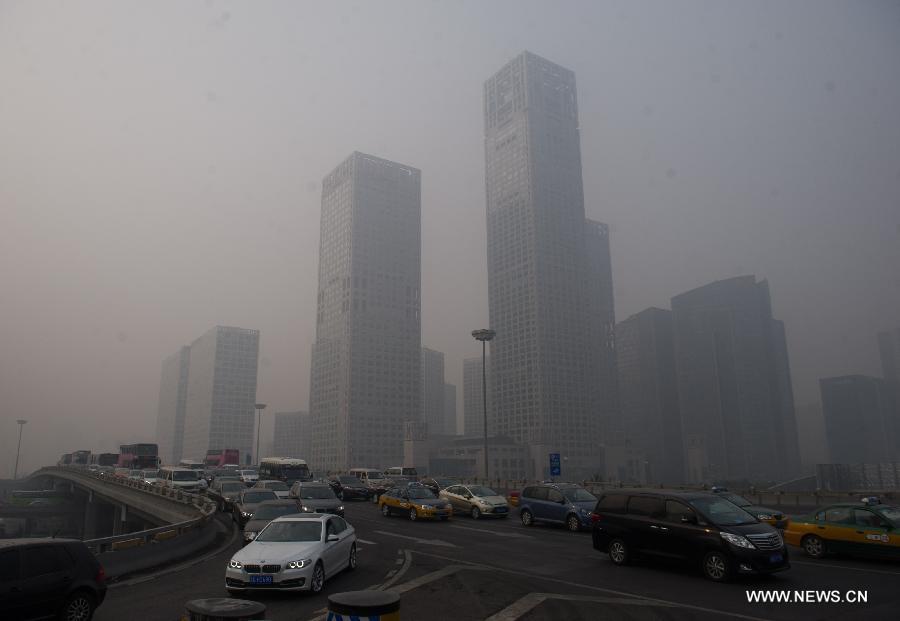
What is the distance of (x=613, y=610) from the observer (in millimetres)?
10156

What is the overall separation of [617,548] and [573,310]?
175 m

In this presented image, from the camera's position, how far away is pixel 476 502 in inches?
1073

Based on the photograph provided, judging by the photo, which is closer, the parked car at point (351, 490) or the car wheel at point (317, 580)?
the car wheel at point (317, 580)

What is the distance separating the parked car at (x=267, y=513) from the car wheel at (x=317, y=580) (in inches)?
213

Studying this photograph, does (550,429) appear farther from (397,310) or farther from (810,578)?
(810,578)

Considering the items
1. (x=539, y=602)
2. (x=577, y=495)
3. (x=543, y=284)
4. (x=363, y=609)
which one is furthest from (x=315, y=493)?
(x=543, y=284)

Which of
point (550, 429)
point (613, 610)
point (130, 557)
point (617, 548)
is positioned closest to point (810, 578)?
point (617, 548)

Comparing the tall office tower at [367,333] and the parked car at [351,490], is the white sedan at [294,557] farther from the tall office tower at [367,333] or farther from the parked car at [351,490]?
the tall office tower at [367,333]

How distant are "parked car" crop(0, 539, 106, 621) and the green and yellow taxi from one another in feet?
53.2

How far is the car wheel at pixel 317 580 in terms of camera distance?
11.7 meters

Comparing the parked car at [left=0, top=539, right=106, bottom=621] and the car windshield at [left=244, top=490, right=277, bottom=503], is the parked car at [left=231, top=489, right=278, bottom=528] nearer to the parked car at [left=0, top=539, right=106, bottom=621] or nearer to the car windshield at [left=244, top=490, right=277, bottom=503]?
the car windshield at [left=244, top=490, right=277, bottom=503]

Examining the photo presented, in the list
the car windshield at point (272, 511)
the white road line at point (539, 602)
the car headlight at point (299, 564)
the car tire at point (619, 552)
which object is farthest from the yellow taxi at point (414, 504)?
the white road line at point (539, 602)

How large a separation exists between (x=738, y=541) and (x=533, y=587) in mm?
4325

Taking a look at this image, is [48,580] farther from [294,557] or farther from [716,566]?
[716,566]
